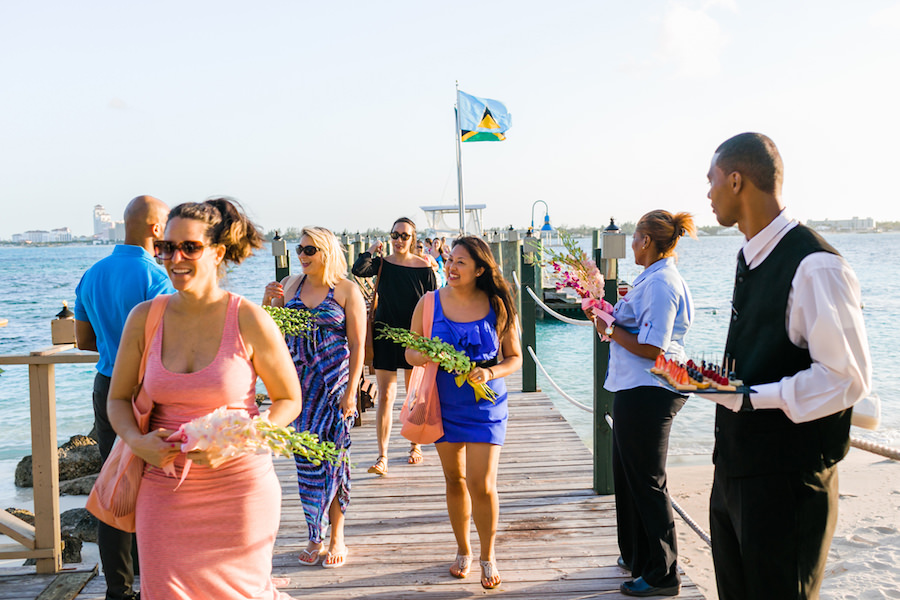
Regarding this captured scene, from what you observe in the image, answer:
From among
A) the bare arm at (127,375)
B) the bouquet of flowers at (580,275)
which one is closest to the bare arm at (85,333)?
the bare arm at (127,375)

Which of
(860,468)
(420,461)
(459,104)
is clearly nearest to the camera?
(420,461)

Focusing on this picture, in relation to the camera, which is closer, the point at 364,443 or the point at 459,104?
the point at 364,443

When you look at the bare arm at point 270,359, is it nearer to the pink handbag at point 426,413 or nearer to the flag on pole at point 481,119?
the pink handbag at point 426,413

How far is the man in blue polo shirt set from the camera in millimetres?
3061

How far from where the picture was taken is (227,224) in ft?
7.89

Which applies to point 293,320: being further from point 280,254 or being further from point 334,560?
point 280,254

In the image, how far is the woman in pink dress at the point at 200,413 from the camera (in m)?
2.15

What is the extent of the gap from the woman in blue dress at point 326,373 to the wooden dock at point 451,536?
240 mm

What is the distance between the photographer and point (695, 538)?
6840 mm

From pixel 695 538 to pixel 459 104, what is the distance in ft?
54.6

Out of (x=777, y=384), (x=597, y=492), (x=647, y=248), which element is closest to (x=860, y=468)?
(x=597, y=492)

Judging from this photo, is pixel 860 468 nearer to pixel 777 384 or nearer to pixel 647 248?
pixel 647 248

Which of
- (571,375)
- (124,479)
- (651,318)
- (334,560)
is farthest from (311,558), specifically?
(571,375)

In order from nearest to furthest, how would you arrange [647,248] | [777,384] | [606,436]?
[777,384] → [647,248] → [606,436]
